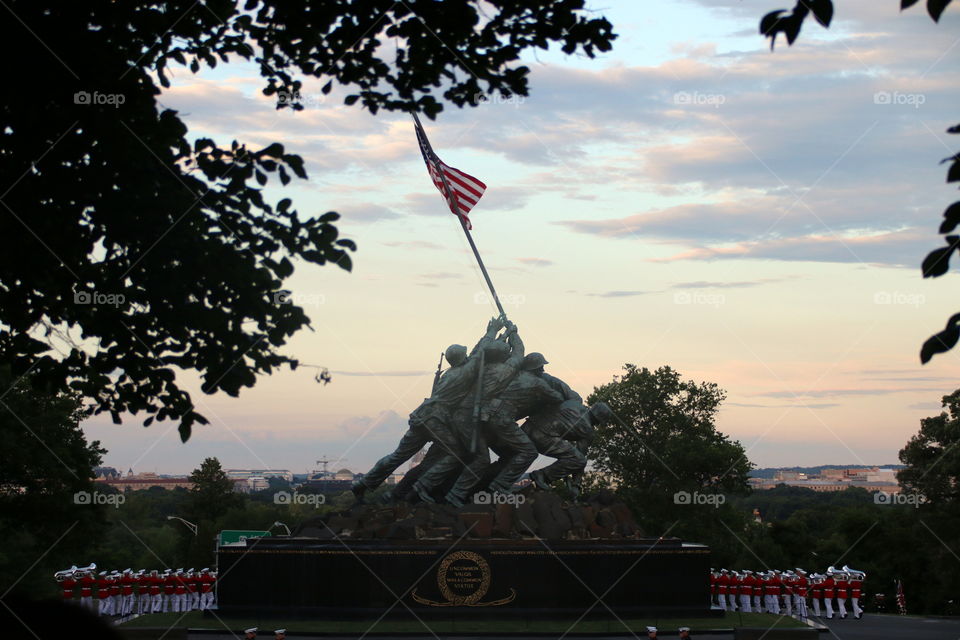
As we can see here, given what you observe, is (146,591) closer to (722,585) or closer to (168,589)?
(168,589)

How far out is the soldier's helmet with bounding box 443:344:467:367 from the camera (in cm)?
2372

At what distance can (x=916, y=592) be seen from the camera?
41.6m

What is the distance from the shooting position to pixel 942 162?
5406 mm

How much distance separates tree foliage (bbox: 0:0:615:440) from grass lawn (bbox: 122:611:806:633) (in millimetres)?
11520

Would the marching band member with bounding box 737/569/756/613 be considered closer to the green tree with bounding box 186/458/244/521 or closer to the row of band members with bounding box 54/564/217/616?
the row of band members with bounding box 54/564/217/616

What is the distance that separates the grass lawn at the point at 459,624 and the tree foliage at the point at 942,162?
48.7ft

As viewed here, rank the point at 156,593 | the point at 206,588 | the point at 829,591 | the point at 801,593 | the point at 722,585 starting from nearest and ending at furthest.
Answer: the point at 206,588, the point at 801,593, the point at 156,593, the point at 722,585, the point at 829,591

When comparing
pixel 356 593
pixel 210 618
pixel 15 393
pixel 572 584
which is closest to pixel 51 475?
pixel 15 393

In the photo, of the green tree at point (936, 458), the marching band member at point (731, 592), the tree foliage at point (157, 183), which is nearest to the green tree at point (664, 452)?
the green tree at point (936, 458)

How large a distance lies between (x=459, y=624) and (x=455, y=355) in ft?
18.7

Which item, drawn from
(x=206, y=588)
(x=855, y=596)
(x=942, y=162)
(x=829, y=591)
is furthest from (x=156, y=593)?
(x=942, y=162)

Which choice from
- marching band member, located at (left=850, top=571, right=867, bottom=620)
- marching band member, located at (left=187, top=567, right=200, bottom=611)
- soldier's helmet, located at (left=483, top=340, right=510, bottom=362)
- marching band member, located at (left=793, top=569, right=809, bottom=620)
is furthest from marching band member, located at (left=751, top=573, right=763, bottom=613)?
marching band member, located at (left=187, top=567, right=200, bottom=611)

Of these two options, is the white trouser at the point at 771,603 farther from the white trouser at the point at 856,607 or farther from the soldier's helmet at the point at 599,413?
the soldier's helmet at the point at 599,413

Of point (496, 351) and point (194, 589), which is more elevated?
point (496, 351)
